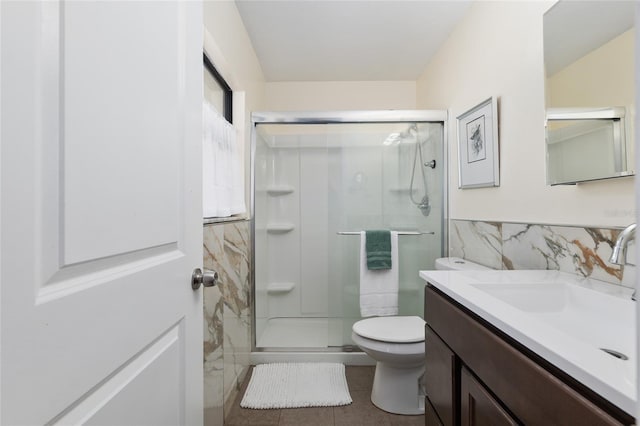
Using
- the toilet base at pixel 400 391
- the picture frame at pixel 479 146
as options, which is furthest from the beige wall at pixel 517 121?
the toilet base at pixel 400 391

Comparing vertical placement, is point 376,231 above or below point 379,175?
below

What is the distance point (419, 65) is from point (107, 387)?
9.46ft

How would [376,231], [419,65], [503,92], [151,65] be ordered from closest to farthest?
[151,65] < [503,92] < [376,231] < [419,65]

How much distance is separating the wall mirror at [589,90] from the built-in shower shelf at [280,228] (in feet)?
6.90

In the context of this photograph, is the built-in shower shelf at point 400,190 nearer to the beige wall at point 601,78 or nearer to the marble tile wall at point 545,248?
the marble tile wall at point 545,248

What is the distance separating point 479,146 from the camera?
1766 mm

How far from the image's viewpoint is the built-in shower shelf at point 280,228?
112 inches

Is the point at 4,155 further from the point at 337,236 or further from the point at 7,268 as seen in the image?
the point at 337,236

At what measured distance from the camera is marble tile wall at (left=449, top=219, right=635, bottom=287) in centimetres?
97

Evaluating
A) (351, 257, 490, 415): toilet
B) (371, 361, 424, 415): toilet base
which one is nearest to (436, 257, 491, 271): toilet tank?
(351, 257, 490, 415): toilet

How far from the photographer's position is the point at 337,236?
2293mm

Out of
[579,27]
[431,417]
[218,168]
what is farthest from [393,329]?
[579,27]

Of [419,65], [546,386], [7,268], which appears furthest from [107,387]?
[419,65]

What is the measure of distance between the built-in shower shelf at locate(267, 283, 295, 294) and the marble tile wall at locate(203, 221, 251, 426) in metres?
0.68
